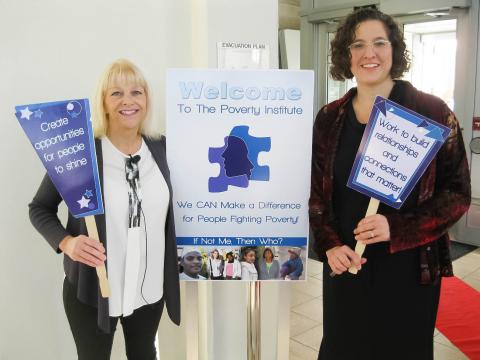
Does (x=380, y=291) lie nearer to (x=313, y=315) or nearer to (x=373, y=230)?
(x=373, y=230)

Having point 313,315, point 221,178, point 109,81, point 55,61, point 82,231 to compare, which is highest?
point 55,61

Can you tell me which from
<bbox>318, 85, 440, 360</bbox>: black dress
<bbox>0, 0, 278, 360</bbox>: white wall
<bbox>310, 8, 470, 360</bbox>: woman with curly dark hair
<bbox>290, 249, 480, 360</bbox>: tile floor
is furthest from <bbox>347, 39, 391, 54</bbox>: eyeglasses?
<bbox>290, 249, 480, 360</bbox>: tile floor

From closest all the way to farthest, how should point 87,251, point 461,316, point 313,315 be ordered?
point 87,251, point 461,316, point 313,315

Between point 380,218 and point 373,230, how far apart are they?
0.05m

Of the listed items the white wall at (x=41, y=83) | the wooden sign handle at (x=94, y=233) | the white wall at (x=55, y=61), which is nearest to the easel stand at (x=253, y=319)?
the white wall at (x=55, y=61)

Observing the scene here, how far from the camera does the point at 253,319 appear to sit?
1.96 metres

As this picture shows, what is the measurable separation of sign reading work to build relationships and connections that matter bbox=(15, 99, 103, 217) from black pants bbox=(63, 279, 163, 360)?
364 mm

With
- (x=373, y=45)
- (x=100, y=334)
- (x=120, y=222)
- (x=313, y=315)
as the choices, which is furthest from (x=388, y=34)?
(x=313, y=315)

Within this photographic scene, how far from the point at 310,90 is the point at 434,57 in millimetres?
4400

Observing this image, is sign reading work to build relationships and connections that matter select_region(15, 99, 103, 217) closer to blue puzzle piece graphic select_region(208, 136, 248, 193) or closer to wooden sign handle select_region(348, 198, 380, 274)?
blue puzzle piece graphic select_region(208, 136, 248, 193)

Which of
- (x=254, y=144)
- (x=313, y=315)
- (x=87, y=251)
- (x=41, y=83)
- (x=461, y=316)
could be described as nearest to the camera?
(x=87, y=251)

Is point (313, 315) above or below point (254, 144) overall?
below

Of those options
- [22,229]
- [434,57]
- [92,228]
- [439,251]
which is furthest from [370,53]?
[434,57]

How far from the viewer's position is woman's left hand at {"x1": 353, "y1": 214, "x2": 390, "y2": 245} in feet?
4.94
